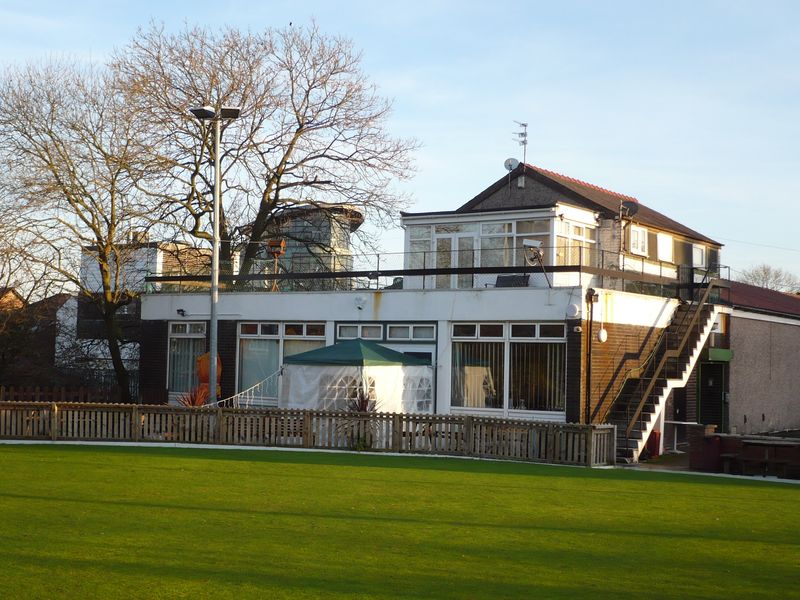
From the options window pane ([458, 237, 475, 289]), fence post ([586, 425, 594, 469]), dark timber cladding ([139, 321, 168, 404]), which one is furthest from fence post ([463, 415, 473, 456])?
dark timber cladding ([139, 321, 168, 404])

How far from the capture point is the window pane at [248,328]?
91.5 feet

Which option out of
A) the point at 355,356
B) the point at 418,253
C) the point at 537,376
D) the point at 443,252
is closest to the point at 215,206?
the point at 355,356

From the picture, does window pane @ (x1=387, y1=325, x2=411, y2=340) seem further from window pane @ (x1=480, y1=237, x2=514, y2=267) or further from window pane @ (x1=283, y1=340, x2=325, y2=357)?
window pane @ (x1=480, y1=237, x2=514, y2=267)

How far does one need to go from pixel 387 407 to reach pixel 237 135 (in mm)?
12221

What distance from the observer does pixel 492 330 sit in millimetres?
24125

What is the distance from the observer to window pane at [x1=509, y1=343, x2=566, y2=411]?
23.2 metres

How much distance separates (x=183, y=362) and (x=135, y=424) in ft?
23.0

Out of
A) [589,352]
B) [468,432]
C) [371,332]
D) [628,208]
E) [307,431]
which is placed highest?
[628,208]

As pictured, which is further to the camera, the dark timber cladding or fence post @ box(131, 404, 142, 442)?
the dark timber cladding

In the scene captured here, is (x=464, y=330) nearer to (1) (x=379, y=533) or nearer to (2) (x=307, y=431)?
(2) (x=307, y=431)

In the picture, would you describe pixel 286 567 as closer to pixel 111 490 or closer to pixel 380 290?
pixel 111 490

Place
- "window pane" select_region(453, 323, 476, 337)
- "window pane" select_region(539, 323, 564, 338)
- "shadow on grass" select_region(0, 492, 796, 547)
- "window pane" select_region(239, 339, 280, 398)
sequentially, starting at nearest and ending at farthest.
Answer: "shadow on grass" select_region(0, 492, 796, 547) → "window pane" select_region(539, 323, 564, 338) → "window pane" select_region(453, 323, 476, 337) → "window pane" select_region(239, 339, 280, 398)

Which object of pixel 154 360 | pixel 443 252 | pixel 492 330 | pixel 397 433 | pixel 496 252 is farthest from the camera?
pixel 154 360

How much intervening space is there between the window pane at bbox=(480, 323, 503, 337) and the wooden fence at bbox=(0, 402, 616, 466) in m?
3.73
